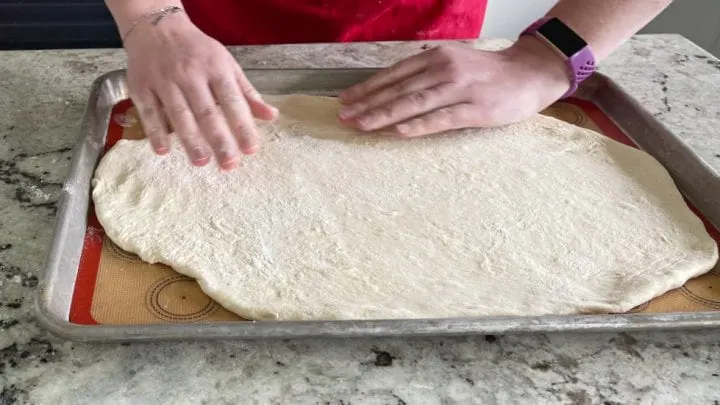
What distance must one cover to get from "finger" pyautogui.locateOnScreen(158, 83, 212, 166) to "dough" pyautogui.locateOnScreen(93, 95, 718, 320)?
3.1 inches

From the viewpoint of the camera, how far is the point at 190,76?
86cm

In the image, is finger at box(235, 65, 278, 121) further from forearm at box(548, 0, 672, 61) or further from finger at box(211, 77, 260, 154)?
forearm at box(548, 0, 672, 61)

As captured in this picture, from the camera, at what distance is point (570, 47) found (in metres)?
1.04

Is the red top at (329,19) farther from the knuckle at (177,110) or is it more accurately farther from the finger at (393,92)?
the knuckle at (177,110)

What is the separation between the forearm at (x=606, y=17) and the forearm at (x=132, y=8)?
1.95ft

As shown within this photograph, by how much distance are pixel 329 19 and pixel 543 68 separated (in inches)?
16.9

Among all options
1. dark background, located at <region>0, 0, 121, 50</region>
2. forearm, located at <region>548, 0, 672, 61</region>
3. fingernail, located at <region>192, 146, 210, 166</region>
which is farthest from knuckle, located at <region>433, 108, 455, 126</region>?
dark background, located at <region>0, 0, 121, 50</region>

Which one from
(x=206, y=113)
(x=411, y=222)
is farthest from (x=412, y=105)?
(x=206, y=113)

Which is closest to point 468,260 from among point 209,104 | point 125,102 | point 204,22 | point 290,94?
point 209,104

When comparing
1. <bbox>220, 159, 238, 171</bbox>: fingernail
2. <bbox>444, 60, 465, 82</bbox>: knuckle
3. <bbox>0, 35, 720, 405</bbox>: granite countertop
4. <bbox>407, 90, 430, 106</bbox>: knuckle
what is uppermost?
<bbox>444, 60, 465, 82</bbox>: knuckle

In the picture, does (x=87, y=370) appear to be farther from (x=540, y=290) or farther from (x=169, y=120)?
(x=540, y=290)

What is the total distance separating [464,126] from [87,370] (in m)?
0.60

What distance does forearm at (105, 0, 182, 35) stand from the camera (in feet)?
3.10

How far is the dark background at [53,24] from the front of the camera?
71.8 inches
